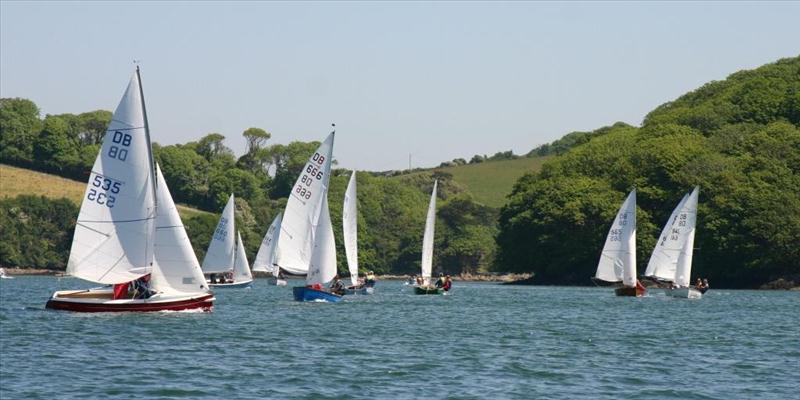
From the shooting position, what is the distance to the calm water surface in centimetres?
3300

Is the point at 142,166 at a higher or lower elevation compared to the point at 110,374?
higher

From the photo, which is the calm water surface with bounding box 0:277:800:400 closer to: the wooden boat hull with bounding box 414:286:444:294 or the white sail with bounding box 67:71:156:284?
the white sail with bounding box 67:71:156:284

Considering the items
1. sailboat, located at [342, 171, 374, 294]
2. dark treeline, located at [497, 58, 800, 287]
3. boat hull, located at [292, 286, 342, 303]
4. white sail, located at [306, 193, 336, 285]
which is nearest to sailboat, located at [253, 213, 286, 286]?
dark treeline, located at [497, 58, 800, 287]

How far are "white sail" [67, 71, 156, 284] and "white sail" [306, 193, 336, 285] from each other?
13.8 meters

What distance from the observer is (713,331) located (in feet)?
178

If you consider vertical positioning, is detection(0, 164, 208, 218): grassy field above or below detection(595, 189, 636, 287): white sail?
above

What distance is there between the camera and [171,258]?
175 ft

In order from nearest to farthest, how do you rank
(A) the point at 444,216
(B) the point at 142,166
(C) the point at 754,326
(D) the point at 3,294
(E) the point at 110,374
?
(E) the point at 110,374 < (B) the point at 142,166 < (C) the point at 754,326 < (D) the point at 3,294 < (A) the point at 444,216

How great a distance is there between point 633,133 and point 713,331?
86.5m

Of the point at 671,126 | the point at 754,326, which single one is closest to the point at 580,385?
the point at 754,326

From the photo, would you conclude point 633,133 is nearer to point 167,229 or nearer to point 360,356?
point 167,229

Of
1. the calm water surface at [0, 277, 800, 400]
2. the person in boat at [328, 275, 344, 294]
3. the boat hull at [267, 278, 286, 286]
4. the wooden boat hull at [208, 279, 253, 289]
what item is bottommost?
the calm water surface at [0, 277, 800, 400]

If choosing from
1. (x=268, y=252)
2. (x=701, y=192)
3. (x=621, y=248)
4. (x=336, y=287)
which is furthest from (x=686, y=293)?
(x=268, y=252)

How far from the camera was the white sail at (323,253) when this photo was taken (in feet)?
215
